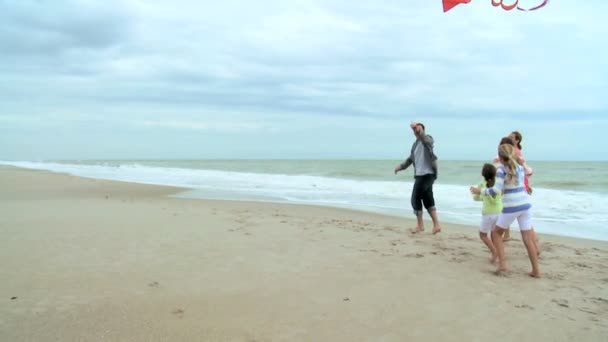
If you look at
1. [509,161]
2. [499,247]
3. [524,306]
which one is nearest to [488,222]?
[499,247]

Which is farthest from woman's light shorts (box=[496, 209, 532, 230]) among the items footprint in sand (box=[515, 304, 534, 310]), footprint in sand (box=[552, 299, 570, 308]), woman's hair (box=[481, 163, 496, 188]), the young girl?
footprint in sand (box=[515, 304, 534, 310])

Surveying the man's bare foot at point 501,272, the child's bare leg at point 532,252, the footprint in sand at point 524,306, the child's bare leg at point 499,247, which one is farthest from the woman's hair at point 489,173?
the footprint in sand at point 524,306

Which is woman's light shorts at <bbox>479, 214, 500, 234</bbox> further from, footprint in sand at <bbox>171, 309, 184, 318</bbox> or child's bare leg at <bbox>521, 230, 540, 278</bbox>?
footprint in sand at <bbox>171, 309, 184, 318</bbox>

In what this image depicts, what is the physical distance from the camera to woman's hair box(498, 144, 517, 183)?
4.49m

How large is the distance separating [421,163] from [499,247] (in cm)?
236

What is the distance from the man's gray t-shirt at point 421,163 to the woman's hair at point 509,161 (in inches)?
88.0

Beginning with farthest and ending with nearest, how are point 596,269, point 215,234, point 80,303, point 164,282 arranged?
point 215,234, point 596,269, point 164,282, point 80,303

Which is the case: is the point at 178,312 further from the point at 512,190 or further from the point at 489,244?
the point at 489,244

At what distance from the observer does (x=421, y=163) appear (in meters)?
6.85

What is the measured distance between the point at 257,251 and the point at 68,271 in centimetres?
208

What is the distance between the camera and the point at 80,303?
3.41 metres

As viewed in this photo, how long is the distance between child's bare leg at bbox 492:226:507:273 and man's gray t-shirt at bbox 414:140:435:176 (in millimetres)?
2067

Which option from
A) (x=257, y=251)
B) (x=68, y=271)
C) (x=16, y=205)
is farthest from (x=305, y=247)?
(x=16, y=205)

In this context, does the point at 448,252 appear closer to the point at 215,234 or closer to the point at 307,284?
the point at 307,284
